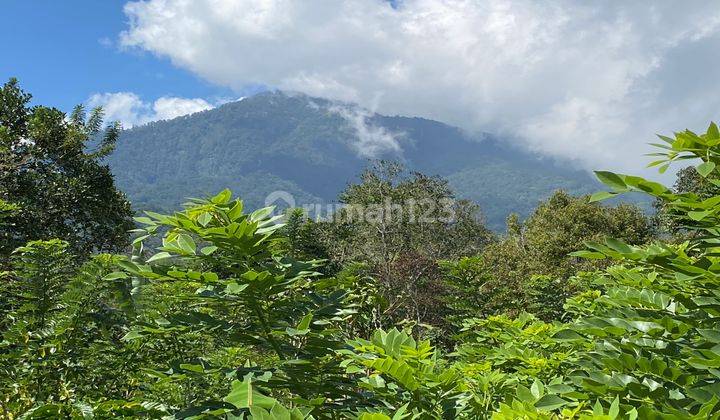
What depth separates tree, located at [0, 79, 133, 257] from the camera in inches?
552

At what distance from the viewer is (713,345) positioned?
125 centimetres

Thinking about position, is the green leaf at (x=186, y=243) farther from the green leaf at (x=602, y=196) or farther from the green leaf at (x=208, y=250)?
the green leaf at (x=602, y=196)

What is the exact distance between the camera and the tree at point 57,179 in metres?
14.0

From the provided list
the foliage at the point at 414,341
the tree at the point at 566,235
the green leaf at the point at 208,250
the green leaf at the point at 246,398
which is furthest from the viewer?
the tree at the point at 566,235

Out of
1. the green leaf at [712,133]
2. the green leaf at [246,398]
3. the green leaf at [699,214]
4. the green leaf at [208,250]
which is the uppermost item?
the green leaf at [712,133]

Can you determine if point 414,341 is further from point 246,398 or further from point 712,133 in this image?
point 712,133

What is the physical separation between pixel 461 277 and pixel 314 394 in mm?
6150

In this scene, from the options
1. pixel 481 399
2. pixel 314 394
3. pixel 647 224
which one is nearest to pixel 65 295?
pixel 314 394

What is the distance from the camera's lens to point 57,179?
14898 mm

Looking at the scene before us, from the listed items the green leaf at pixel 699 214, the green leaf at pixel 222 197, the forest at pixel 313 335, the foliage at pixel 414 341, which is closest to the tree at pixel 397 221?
→ the forest at pixel 313 335

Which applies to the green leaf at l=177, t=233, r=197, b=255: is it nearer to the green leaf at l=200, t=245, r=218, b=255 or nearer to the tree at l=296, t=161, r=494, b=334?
the green leaf at l=200, t=245, r=218, b=255

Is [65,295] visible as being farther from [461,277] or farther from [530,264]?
[530,264]

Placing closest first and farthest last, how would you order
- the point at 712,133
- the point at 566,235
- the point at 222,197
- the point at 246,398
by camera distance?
the point at 246,398 < the point at 712,133 < the point at 222,197 < the point at 566,235

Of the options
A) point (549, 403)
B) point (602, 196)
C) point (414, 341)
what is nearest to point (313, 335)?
point (414, 341)
